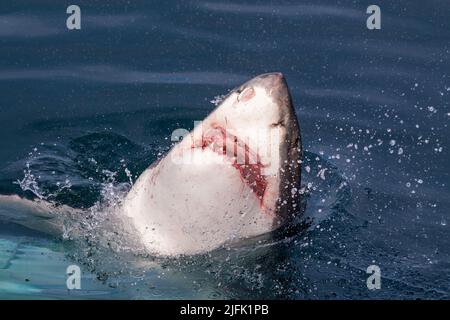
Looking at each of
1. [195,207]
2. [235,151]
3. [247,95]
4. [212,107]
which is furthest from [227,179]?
[212,107]

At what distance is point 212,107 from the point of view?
21.0ft

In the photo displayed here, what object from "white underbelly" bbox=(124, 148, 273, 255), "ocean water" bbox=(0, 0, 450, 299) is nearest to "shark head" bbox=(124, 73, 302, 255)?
"white underbelly" bbox=(124, 148, 273, 255)

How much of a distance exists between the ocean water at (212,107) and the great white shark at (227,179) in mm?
120

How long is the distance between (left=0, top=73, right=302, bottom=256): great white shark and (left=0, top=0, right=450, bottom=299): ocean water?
12 cm

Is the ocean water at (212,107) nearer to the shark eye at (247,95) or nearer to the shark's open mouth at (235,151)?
the shark's open mouth at (235,151)

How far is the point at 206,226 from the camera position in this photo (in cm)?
395

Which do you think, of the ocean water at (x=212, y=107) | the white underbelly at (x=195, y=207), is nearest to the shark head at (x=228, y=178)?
the white underbelly at (x=195, y=207)

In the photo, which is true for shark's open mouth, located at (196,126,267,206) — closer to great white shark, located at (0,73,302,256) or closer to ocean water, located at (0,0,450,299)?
great white shark, located at (0,73,302,256)

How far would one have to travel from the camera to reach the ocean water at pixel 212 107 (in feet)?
13.8

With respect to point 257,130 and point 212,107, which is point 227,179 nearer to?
point 257,130

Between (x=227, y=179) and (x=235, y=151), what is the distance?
14cm
